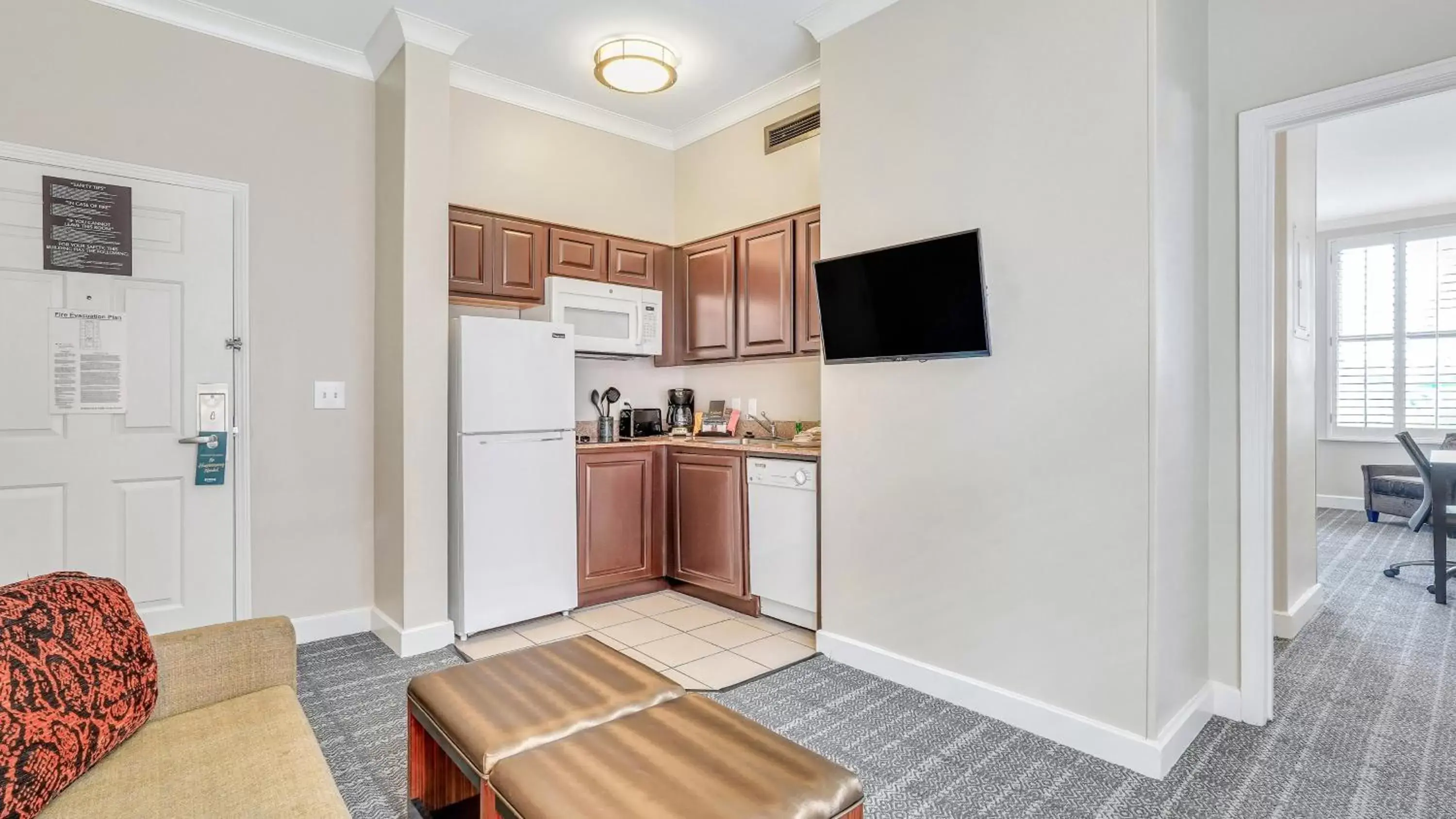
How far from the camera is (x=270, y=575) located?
10.6 feet

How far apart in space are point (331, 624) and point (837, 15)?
3.78m

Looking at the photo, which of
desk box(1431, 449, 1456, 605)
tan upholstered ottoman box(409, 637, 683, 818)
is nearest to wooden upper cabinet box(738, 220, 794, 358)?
tan upholstered ottoman box(409, 637, 683, 818)

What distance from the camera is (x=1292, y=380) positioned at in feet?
10.8

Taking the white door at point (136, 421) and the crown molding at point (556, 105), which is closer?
the white door at point (136, 421)

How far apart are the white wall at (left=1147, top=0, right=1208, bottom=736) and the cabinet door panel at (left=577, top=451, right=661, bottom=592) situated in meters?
2.65

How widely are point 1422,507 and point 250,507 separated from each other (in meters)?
6.87

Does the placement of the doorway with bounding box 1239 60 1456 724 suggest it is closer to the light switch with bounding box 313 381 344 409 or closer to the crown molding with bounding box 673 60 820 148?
the crown molding with bounding box 673 60 820 148

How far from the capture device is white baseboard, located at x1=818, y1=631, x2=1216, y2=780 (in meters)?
2.12

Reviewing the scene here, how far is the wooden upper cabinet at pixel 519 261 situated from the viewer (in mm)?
3773

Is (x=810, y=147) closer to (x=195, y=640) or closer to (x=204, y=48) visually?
(x=204, y=48)

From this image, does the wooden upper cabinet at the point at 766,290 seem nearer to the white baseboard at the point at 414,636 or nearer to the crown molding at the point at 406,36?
the crown molding at the point at 406,36

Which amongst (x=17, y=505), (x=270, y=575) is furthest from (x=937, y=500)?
(x=17, y=505)

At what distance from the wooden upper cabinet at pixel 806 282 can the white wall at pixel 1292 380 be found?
2.07 m

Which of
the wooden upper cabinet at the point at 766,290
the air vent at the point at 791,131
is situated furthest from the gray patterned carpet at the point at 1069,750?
the air vent at the point at 791,131
